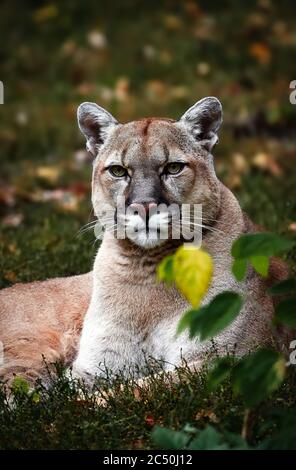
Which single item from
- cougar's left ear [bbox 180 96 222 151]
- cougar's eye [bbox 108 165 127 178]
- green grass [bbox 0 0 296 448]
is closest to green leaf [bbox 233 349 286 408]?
green grass [bbox 0 0 296 448]

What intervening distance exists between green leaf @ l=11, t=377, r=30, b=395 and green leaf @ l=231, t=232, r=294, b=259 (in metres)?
1.98

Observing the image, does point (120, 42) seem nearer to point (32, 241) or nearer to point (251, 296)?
point (32, 241)

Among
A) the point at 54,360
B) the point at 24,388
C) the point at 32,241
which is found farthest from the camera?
the point at 32,241

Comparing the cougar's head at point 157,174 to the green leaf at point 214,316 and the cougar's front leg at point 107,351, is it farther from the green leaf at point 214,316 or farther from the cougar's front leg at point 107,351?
the green leaf at point 214,316

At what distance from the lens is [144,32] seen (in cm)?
1373

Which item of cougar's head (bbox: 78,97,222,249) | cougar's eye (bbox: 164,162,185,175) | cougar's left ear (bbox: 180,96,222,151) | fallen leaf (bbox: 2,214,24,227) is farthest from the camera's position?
fallen leaf (bbox: 2,214,24,227)

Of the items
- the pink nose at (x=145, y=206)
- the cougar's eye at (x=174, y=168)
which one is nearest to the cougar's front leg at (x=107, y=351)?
the pink nose at (x=145, y=206)

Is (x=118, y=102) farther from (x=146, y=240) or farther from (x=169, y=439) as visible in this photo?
(x=169, y=439)

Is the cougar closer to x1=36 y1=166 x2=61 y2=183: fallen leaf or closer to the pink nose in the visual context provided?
the pink nose

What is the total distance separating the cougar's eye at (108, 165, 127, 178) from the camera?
5.35 metres

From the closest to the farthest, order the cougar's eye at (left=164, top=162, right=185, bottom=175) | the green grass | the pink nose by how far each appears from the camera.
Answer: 1. the pink nose
2. the cougar's eye at (left=164, top=162, right=185, bottom=175)
3. the green grass

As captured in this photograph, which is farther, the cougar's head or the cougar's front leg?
the cougar's front leg
